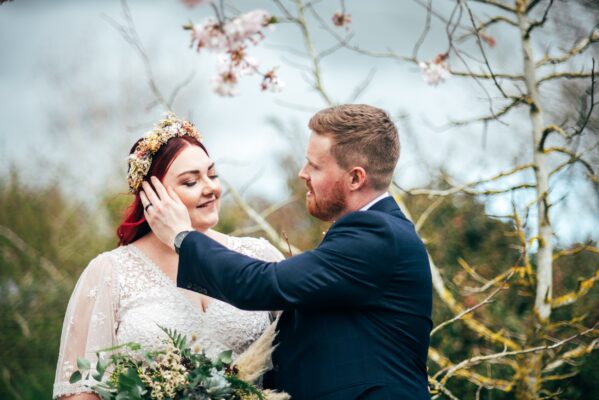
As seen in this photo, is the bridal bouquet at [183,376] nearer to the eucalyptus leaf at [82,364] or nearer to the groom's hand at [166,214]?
the eucalyptus leaf at [82,364]

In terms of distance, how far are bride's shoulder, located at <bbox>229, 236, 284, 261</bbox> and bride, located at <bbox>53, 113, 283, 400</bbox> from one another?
0.36 meters

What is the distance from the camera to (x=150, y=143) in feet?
11.1

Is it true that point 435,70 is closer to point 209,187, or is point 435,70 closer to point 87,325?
point 209,187

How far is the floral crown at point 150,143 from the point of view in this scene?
3.34 meters

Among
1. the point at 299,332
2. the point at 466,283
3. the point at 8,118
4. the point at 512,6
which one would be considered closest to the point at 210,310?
the point at 299,332

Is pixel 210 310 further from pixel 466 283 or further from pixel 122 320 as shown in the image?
pixel 466 283

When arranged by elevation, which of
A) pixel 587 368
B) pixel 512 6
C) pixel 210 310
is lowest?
pixel 587 368

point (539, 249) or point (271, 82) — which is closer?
point (271, 82)

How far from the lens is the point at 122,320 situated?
10.6ft

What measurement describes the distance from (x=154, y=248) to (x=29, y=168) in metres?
6.50

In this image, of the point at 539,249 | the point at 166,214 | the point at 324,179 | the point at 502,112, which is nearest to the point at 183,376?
the point at 166,214

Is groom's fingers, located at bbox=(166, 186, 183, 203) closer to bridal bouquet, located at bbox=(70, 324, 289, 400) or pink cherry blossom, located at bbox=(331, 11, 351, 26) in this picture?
bridal bouquet, located at bbox=(70, 324, 289, 400)

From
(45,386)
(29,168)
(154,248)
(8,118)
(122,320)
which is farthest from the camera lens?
(8,118)

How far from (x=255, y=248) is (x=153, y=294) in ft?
2.13
